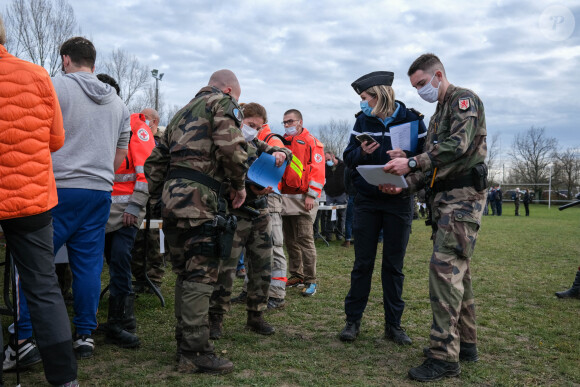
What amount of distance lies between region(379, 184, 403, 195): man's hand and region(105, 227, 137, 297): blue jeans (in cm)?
226

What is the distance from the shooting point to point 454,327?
11.2 ft

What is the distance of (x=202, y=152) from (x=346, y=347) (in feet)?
6.67

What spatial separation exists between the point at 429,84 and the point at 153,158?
7.22ft

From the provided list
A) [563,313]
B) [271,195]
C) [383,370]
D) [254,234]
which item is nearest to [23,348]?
[254,234]

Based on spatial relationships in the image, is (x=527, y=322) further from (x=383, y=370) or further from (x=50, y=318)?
(x=50, y=318)

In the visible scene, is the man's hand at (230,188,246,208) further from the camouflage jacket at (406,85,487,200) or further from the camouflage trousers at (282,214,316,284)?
the camouflage trousers at (282,214,316,284)

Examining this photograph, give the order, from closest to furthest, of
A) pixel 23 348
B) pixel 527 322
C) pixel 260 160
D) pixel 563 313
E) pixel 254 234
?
pixel 23 348 < pixel 260 160 < pixel 254 234 < pixel 527 322 < pixel 563 313

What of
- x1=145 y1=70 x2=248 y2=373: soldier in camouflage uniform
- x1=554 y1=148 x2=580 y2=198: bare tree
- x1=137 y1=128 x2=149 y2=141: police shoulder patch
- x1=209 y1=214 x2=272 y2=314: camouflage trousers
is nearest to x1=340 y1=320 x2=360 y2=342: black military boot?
x1=209 y1=214 x2=272 y2=314: camouflage trousers

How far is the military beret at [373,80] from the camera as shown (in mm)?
4184

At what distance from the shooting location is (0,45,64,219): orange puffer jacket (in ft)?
8.52

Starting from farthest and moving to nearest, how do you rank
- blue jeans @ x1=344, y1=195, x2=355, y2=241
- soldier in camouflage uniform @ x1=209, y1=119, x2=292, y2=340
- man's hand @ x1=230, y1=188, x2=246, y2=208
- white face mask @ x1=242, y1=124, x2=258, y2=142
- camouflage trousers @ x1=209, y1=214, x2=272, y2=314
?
blue jeans @ x1=344, y1=195, x2=355, y2=241
white face mask @ x1=242, y1=124, x2=258, y2=142
camouflage trousers @ x1=209, y1=214, x2=272, y2=314
soldier in camouflage uniform @ x1=209, y1=119, x2=292, y2=340
man's hand @ x1=230, y1=188, x2=246, y2=208

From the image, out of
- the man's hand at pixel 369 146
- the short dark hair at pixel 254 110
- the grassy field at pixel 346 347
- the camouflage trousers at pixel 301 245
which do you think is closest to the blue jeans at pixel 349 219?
the grassy field at pixel 346 347

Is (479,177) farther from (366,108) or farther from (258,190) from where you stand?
(258,190)

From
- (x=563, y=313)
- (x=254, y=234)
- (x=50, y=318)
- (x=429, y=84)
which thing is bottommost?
(x=563, y=313)
